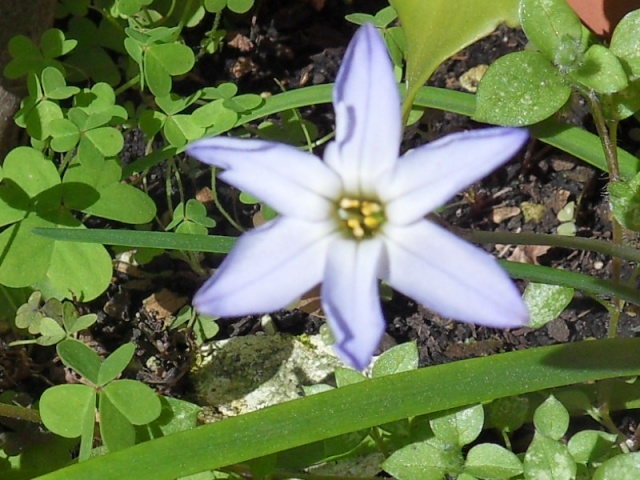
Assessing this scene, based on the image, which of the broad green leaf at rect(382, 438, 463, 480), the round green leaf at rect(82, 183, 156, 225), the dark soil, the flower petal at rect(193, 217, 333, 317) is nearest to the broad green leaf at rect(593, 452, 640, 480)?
the broad green leaf at rect(382, 438, 463, 480)

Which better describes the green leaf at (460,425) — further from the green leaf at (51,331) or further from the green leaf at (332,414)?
the green leaf at (51,331)

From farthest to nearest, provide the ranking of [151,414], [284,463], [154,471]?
[284,463], [151,414], [154,471]

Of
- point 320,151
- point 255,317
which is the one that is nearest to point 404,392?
point 255,317

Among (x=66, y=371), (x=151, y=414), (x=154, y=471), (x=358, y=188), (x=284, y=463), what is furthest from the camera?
(x=66, y=371)

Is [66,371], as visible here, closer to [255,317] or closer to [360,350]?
[255,317]

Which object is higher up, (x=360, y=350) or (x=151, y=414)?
(x=360, y=350)

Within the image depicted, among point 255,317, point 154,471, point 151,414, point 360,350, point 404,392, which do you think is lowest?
point 255,317
